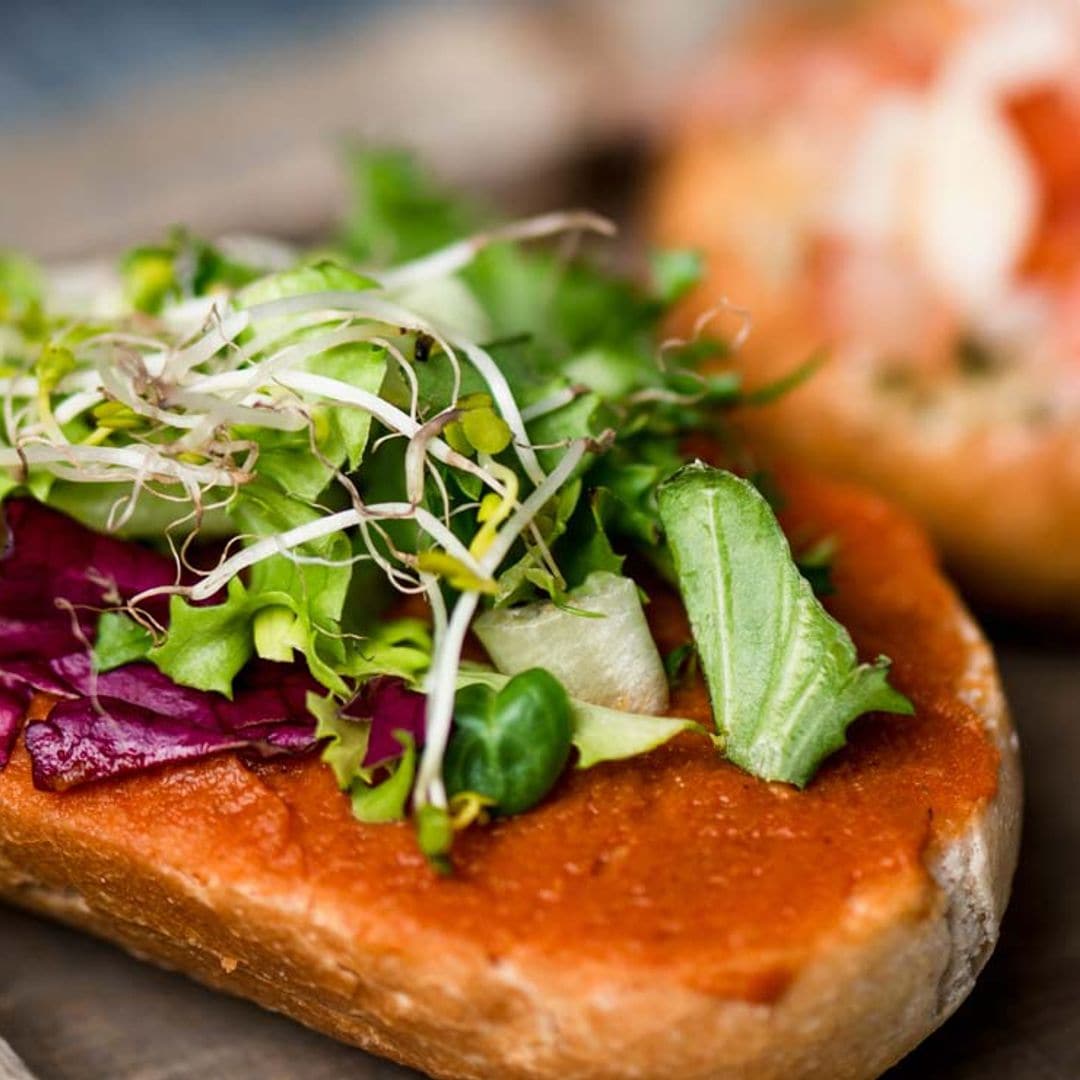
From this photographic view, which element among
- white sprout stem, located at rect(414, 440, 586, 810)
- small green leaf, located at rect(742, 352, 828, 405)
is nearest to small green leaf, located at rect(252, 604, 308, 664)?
white sprout stem, located at rect(414, 440, 586, 810)

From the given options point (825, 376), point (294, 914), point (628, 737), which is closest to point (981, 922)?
point (628, 737)

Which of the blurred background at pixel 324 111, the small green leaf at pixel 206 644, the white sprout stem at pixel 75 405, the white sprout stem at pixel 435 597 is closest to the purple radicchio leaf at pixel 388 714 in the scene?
the white sprout stem at pixel 435 597

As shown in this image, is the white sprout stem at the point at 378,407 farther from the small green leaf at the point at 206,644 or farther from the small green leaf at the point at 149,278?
the small green leaf at the point at 149,278

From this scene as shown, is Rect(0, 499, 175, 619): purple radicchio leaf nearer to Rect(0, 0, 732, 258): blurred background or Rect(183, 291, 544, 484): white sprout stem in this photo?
Rect(183, 291, 544, 484): white sprout stem

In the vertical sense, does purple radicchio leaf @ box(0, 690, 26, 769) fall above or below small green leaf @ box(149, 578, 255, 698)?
below

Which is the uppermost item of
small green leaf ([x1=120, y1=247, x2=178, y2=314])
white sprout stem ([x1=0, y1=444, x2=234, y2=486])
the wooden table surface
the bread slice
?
small green leaf ([x1=120, y1=247, x2=178, y2=314])

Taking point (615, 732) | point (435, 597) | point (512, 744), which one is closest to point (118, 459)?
point (435, 597)

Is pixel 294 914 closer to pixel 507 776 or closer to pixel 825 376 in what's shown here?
pixel 507 776
